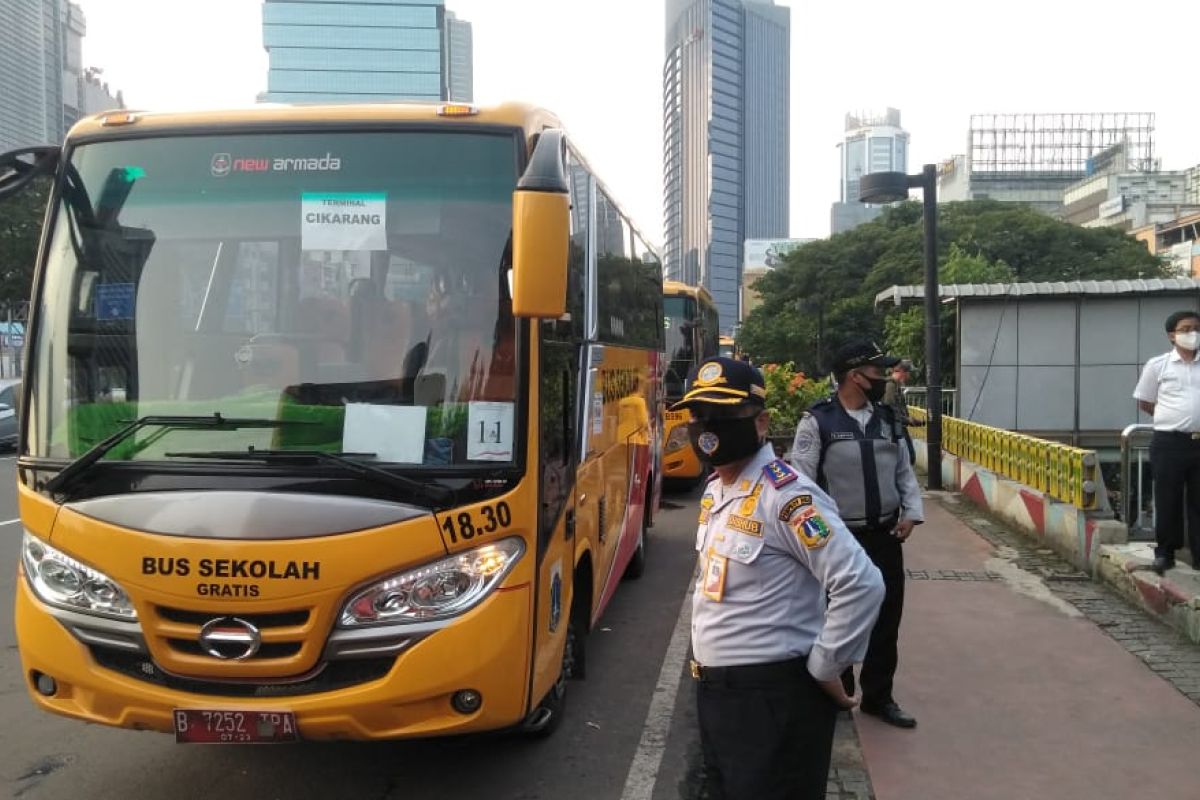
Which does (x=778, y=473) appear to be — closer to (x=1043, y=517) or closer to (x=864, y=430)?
(x=864, y=430)

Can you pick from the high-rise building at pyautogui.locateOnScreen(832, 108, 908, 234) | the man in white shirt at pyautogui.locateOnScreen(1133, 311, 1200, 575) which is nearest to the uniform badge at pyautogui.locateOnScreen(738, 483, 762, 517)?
the man in white shirt at pyautogui.locateOnScreen(1133, 311, 1200, 575)

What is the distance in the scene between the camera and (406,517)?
10.6 feet

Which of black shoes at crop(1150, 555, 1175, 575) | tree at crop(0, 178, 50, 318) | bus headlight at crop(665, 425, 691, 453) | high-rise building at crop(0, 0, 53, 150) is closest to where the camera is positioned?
black shoes at crop(1150, 555, 1175, 575)

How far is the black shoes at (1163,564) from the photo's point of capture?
612cm

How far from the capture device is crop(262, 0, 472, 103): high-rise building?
1239cm

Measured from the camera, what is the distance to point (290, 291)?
3.56 m

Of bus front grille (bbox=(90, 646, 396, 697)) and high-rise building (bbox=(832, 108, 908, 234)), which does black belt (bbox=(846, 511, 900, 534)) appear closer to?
bus front grille (bbox=(90, 646, 396, 697))

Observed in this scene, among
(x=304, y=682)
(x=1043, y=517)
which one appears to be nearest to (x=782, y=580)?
(x=304, y=682)

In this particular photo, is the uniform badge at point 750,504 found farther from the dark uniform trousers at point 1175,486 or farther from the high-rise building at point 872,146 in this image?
the high-rise building at point 872,146

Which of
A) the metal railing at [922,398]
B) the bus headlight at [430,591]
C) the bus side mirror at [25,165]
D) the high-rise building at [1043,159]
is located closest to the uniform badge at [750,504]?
the bus headlight at [430,591]

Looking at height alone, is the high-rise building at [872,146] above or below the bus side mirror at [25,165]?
above

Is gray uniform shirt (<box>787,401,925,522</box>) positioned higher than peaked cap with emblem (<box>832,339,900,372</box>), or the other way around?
peaked cap with emblem (<box>832,339,900,372</box>)

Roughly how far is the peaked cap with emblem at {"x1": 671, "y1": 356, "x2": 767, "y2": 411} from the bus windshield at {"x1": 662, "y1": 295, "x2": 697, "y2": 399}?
11.2 metres

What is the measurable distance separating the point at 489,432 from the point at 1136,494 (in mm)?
6380
